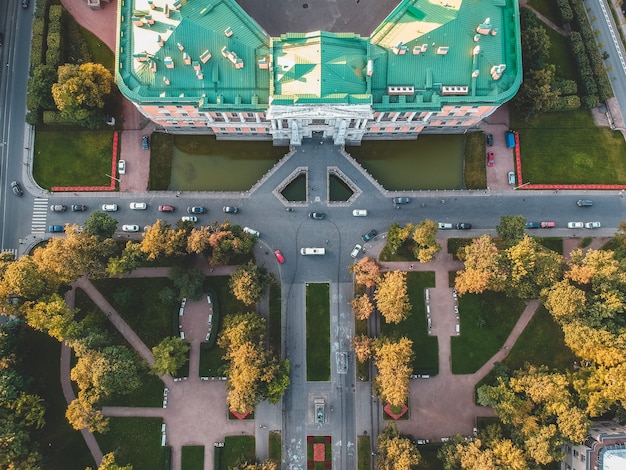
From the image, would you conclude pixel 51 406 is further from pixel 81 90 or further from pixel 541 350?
pixel 541 350

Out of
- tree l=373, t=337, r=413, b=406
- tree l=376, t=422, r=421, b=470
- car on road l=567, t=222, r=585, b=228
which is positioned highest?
car on road l=567, t=222, r=585, b=228

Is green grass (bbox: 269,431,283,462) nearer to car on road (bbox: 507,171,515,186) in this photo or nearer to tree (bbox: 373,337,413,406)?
tree (bbox: 373,337,413,406)

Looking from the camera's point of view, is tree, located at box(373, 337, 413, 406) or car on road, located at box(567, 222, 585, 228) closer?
tree, located at box(373, 337, 413, 406)

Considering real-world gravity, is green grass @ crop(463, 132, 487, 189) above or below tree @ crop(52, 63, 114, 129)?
below

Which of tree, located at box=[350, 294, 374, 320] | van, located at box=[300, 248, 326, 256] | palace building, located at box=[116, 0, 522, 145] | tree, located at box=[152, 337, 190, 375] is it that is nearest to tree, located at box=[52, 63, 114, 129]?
palace building, located at box=[116, 0, 522, 145]

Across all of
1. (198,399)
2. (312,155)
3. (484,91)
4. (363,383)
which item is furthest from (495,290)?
(198,399)

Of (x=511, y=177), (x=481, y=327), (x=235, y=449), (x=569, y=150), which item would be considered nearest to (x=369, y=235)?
(x=481, y=327)

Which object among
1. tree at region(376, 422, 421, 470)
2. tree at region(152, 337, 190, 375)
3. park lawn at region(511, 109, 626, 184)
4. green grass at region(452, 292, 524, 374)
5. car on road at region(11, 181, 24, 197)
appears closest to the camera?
tree at region(376, 422, 421, 470)
